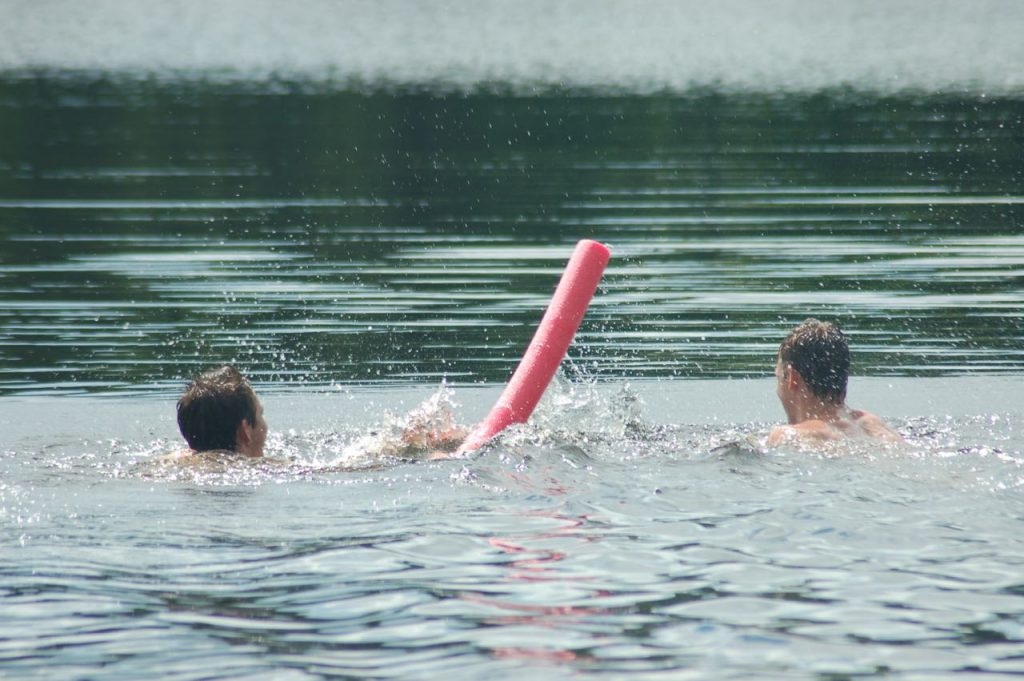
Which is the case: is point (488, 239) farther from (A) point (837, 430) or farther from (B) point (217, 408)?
(A) point (837, 430)

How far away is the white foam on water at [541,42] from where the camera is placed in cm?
5294

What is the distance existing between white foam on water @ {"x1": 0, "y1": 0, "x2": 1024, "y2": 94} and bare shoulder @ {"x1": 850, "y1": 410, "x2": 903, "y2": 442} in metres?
35.2

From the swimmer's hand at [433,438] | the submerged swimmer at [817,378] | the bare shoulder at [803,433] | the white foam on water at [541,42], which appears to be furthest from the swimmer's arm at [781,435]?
the white foam on water at [541,42]

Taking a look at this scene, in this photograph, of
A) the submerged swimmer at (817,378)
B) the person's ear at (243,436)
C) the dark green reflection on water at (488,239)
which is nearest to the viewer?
the person's ear at (243,436)

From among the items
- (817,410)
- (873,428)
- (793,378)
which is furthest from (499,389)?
(873,428)

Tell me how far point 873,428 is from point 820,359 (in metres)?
0.53

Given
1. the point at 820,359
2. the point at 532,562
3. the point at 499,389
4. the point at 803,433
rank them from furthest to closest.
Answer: the point at 499,389 → the point at 820,359 → the point at 803,433 → the point at 532,562

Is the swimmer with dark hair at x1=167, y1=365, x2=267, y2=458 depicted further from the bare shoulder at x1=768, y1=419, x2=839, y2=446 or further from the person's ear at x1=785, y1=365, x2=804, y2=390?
the person's ear at x1=785, y1=365, x2=804, y2=390

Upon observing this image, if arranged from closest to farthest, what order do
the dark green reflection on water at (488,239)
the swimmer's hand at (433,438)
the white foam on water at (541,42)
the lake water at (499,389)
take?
the lake water at (499,389)
the swimmer's hand at (433,438)
the dark green reflection on water at (488,239)
the white foam on water at (541,42)

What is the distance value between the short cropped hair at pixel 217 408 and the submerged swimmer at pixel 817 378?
3226 mm

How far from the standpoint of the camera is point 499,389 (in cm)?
1271

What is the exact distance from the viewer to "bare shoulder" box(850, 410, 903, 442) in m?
9.53

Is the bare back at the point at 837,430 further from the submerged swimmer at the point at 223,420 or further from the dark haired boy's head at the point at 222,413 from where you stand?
the dark haired boy's head at the point at 222,413

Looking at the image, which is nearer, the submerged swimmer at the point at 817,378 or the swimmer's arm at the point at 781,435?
the swimmer's arm at the point at 781,435
